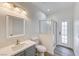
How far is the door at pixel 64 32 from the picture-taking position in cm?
163

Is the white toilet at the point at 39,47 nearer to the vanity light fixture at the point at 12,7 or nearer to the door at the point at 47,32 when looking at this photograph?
the door at the point at 47,32

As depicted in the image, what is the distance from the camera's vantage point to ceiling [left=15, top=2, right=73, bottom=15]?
1.57 m

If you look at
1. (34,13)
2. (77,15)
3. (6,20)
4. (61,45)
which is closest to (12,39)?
(6,20)

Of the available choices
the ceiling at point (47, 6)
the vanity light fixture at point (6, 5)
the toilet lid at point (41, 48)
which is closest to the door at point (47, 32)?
the toilet lid at point (41, 48)

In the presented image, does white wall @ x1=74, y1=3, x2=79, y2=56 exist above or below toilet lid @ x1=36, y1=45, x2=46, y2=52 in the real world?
above

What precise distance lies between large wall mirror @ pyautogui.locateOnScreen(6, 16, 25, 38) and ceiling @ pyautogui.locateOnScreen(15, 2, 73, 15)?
→ 22cm

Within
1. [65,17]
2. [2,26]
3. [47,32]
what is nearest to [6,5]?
[2,26]

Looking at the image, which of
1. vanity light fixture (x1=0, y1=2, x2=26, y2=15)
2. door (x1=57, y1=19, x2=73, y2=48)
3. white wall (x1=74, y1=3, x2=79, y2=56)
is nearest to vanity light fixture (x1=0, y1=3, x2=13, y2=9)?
vanity light fixture (x1=0, y1=2, x2=26, y2=15)

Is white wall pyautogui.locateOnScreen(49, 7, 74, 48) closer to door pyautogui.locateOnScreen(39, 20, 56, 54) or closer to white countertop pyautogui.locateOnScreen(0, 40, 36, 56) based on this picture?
door pyautogui.locateOnScreen(39, 20, 56, 54)

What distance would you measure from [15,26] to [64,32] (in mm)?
703

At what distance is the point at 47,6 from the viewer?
1600 mm

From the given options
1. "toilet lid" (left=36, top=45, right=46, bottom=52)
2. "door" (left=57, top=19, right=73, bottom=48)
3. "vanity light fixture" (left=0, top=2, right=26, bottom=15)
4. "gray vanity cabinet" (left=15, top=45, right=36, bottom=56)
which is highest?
"vanity light fixture" (left=0, top=2, right=26, bottom=15)

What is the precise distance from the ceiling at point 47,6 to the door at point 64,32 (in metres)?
0.19

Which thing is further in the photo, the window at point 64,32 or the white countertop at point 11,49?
the window at point 64,32
